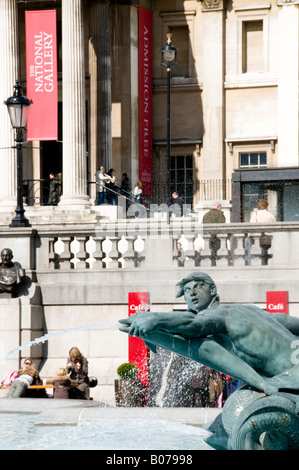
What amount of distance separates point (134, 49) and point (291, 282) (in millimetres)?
24389

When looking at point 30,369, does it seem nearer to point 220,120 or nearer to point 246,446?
point 246,446

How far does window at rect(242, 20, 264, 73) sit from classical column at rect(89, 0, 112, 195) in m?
5.85

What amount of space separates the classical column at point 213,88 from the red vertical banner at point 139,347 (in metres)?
23.2

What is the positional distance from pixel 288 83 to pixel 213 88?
9.36 feet

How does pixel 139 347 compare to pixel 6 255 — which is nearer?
pixel 139 347

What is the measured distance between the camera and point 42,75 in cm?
4078

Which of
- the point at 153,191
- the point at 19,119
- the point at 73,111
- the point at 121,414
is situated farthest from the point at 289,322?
the point at 153,191

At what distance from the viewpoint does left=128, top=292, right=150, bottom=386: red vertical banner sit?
2394 centimetres

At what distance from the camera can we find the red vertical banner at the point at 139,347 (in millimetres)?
23938

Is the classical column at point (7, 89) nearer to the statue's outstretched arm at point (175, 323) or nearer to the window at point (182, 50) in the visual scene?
the window at point (182, 50)

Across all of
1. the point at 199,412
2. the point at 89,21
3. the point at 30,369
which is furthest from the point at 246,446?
the point at 89,21

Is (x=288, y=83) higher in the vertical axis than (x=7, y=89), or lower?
higher

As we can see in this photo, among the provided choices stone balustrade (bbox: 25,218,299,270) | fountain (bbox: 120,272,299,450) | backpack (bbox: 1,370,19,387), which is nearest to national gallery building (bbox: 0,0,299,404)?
stone balustrade (bbox: 25,218,299,270)

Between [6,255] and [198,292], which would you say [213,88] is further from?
[198,292]
